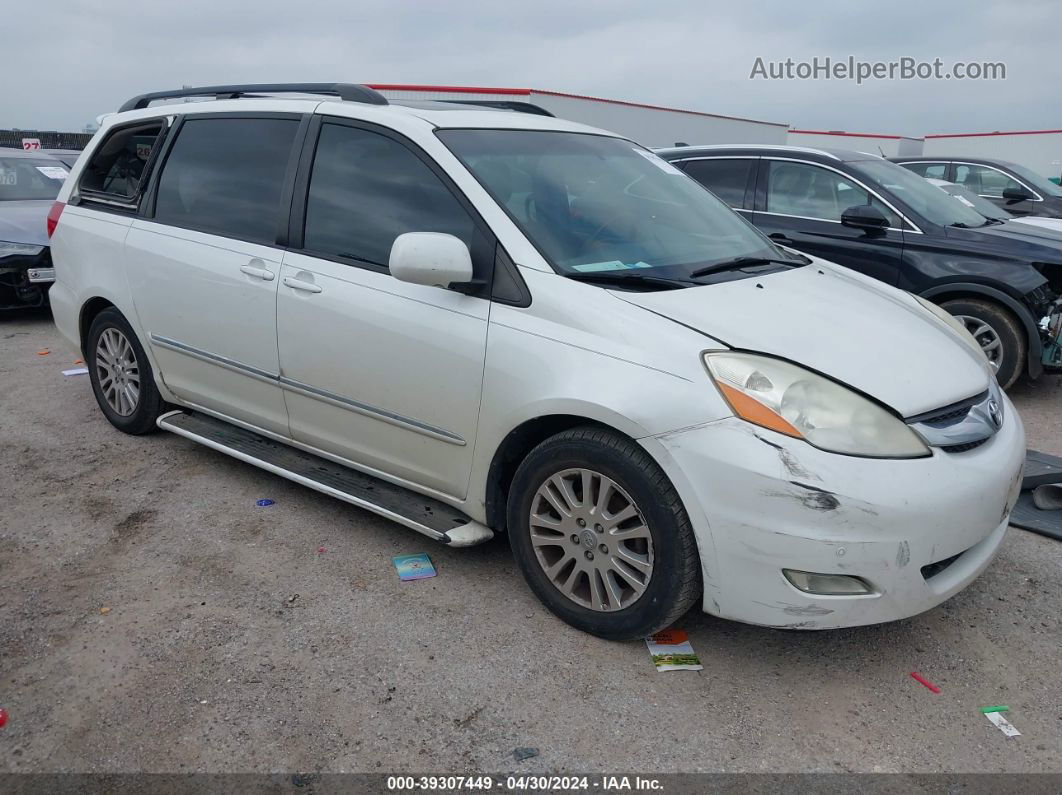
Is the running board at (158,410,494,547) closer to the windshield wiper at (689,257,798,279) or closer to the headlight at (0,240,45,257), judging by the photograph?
the windshield wiper at (689,257,798,279)

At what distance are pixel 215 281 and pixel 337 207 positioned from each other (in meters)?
0.77

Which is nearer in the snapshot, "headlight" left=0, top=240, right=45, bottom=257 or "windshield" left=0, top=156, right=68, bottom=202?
"headlight" left=0, top=240, right=45, bottom=257

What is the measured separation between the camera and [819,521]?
8.29 feet

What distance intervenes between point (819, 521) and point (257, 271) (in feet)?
8.60

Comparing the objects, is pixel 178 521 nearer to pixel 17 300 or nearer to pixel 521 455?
pixel 521 455

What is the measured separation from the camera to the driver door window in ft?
21.4

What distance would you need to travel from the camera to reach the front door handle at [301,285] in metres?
3.61

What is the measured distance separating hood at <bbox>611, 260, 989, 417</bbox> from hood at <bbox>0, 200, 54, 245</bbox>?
23.8 ft

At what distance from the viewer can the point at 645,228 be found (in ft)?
11.6

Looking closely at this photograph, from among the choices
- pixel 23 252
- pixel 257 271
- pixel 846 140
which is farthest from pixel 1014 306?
pixel 846 140

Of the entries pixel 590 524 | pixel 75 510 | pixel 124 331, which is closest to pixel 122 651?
pixel 75 510

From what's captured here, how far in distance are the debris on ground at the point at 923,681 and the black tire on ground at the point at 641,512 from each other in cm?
79

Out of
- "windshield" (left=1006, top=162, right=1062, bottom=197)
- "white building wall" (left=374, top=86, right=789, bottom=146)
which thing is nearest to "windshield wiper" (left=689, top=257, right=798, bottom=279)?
"windshield" (left=1006, top=162, right=1062, bottom=197)

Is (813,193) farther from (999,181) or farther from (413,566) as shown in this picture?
(999,181)
